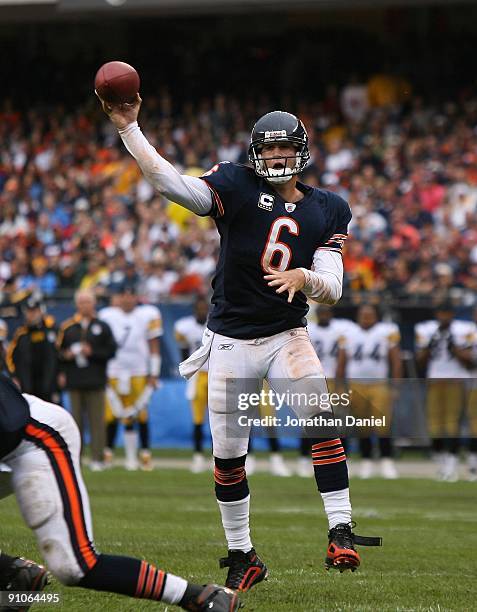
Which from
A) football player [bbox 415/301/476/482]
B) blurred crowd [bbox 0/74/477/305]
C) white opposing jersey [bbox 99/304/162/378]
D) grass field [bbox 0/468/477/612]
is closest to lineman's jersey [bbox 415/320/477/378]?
football player [bbox 415/301/476/482]

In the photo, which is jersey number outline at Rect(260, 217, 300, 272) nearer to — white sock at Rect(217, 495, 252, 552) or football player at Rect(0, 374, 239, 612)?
white sock at Rect(217, 495, 252, 552)

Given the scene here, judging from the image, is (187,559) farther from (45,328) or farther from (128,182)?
(128,182)

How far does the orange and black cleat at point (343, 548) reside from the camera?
17.9 ft

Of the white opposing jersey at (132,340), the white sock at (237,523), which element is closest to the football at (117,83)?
the white sock at (237,523)

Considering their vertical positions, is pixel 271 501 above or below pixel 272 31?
below

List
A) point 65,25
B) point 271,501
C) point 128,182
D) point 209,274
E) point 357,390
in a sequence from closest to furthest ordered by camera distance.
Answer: point 271,501
point 357,390
point 209,274
point 128,182
point 65,25

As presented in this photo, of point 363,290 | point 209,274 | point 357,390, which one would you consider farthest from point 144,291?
A: point 357,390

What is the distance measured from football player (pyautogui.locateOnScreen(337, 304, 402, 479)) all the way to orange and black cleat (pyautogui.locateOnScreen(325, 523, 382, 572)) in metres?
6.83

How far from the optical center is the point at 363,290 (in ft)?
48.8

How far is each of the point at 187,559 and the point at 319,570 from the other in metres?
0.70

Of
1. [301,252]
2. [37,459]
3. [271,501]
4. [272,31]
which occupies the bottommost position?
[271,501]

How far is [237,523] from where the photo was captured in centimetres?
581

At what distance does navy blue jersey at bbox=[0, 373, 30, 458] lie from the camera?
417 centimetres

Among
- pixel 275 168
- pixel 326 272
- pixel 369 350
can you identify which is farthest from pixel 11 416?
pixel 369 350
